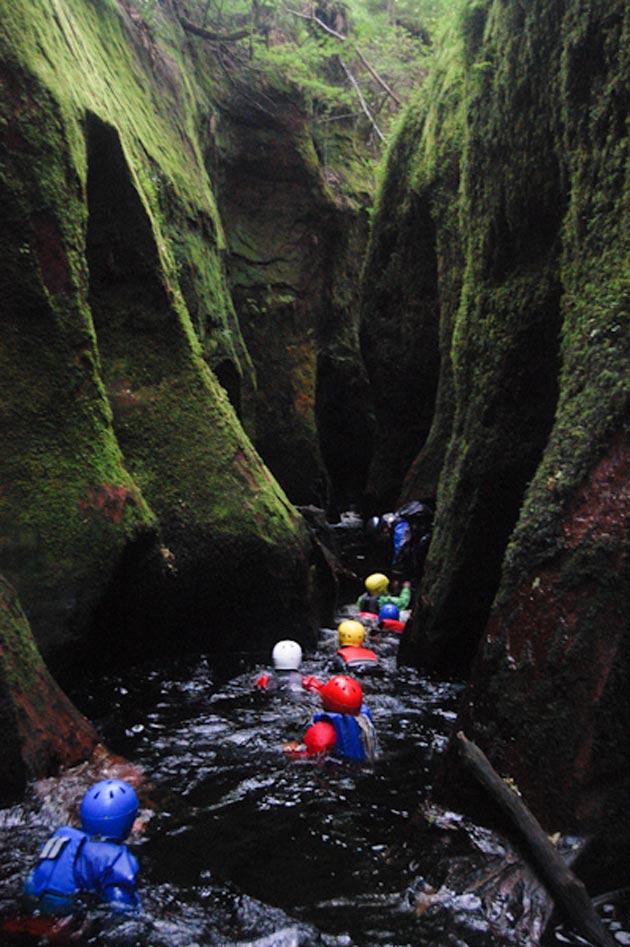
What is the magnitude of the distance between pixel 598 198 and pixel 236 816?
4804 mm

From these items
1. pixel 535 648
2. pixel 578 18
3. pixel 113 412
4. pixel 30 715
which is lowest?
pixel 30 715

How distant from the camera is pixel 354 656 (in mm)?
8195

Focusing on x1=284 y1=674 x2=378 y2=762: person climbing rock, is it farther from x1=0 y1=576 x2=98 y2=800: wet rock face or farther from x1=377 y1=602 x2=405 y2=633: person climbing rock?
x1=377 y1=602 x2=405 y2=633: person climbing rock

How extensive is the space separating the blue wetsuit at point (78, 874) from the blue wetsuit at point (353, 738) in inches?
92.8

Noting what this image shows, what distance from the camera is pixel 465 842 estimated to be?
13.9 feet

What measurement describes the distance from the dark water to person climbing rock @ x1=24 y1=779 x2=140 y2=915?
14cm

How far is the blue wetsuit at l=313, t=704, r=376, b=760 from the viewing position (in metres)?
5.98

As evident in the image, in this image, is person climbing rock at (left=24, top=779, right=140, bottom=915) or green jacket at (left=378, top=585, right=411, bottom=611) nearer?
person climbing rock at (left=24, top=779, right=140, bottom=915)

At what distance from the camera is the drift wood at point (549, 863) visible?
11.6 ft

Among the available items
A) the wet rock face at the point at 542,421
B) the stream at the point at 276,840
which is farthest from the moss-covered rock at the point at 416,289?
the stream at the point at 276,840

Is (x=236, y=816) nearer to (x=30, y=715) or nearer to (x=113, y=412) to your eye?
(x=30, y=715)

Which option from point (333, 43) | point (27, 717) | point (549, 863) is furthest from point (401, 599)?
point (333, 43)

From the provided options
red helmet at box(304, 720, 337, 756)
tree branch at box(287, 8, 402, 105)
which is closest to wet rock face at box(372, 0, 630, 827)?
red helmet at box(304, 720, 337, 756)

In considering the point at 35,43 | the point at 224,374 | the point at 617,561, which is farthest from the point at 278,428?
the point at 617,561
